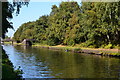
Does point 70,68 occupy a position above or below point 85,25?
below

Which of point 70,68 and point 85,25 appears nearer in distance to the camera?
point 70,68

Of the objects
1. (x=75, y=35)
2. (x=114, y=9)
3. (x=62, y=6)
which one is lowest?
(x=75, y=35)

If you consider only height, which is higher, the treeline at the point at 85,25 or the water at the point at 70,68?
the treeline at the point at 85,25

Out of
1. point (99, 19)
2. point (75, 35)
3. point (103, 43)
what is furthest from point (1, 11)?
point (75, 35)

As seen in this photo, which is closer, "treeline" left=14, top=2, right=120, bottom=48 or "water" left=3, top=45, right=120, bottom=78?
"water" left=3, top=45, right=120, bottom=78

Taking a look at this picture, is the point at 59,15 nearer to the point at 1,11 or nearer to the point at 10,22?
the point at 10,22

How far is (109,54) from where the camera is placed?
135 ft

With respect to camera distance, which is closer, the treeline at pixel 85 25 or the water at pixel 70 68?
the water at pixel 70 68

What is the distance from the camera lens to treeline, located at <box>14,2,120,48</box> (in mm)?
45156

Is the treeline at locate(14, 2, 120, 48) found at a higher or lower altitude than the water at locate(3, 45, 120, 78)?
higher

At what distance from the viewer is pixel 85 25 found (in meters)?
55.3

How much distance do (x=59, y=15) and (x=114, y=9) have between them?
4157 centimetres

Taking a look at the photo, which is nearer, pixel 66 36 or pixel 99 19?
pixel 99 19

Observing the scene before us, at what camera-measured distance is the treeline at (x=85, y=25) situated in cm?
4516
